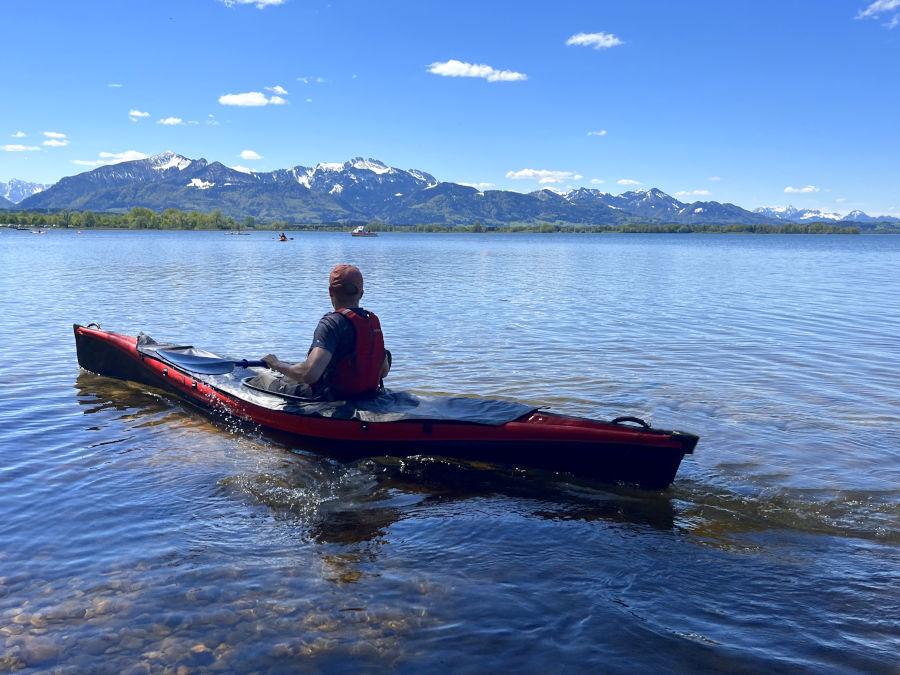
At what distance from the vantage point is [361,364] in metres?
8.73

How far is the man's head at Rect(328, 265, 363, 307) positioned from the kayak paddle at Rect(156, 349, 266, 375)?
302cm

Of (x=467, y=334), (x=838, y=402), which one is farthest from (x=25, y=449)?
(x=838, y=402)

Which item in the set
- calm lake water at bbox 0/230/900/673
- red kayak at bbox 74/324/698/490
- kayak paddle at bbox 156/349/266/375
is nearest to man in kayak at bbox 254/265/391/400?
red kayak at bbox 74/324/698/490

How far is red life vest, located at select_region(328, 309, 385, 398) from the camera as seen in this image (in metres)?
8.44

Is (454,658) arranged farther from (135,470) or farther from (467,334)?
(467,334)

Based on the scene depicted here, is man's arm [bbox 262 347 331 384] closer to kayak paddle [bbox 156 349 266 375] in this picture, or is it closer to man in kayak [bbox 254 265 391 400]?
man in kayak [bbox 254 265 391 400]

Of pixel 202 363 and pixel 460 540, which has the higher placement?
pixel 202 363

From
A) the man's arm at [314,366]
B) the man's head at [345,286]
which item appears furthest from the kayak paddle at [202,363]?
the man's head at [345,286]

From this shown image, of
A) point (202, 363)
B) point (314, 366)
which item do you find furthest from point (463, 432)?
point (202, 363)

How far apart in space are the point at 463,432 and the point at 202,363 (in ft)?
19.6

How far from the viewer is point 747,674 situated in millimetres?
4402

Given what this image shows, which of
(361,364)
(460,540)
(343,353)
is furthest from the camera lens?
(361,364)

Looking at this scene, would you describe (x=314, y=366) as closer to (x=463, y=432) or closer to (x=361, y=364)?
(x=361, y=364)

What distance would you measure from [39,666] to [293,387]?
17.2 feet
